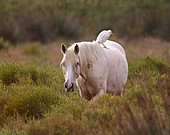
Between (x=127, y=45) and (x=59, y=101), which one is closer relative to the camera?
(x=59, y=101)

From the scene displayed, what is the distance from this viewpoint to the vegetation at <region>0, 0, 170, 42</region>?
27922 millimetres

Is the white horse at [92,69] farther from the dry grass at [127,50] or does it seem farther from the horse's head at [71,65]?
the dry grass at [127,50]

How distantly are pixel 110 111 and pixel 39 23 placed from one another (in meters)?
20.8

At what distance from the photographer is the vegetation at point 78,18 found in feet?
A: 91.6

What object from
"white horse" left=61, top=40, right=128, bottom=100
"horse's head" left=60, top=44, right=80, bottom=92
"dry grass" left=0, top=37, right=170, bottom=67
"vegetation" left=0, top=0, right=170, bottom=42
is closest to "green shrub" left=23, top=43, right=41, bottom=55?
"dry grass" left=0, top=37, right=170, bottom=67

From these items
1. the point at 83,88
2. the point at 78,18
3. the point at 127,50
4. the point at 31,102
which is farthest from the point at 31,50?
the point at 31,102

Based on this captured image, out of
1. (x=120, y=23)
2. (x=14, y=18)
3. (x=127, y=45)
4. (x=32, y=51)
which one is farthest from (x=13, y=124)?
(x=120, y=23)

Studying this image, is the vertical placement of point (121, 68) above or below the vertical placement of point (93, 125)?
below

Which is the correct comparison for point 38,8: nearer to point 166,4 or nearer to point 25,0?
point 25,0

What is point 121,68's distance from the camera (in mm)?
10203

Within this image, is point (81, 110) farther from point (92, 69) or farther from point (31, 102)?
point (92, 69)

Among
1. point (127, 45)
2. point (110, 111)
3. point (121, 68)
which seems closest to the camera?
point (110, 111)

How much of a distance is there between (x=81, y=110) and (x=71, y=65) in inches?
34.9

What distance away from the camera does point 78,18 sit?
107 ft
